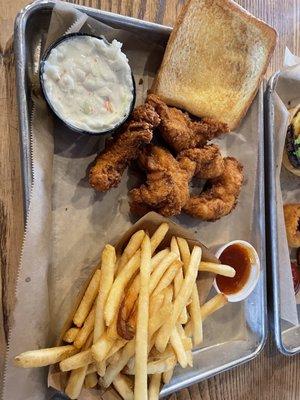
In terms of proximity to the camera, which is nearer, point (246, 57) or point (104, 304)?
point (104, 304)

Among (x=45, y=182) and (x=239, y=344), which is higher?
(x=45, y=182)

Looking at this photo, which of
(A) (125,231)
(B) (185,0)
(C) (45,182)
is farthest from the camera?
(B) (185,0)

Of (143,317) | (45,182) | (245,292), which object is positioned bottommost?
(245,292)

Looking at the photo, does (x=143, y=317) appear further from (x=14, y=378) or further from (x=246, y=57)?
(x=246, y=57)

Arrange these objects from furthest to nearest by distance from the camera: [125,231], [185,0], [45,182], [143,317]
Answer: [185,0] → [125,231] → [45,182] → [143,317]

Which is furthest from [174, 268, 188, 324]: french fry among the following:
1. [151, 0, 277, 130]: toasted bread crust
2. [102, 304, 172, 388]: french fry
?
[151, 0, 277, 130]: toasted bread crust

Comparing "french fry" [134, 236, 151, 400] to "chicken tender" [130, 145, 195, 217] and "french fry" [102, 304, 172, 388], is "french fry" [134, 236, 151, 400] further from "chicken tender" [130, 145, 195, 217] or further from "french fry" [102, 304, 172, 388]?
"chicken tender" [130, 145, 195, 217]

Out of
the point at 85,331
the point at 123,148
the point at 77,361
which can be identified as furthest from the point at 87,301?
the point at 123,148

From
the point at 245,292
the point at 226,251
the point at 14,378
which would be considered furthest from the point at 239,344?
the point at 14,378

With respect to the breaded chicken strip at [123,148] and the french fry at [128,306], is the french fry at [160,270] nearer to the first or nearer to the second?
the french fry at [128,306]
